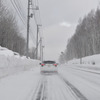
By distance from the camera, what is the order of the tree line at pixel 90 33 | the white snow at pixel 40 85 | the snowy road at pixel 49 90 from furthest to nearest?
the tree line at pixel 90 33 < the white snow at pixel 40 85 < the snowy road at pixel 49 90

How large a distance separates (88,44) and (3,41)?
35479 millimetres

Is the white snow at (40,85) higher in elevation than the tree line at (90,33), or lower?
lower

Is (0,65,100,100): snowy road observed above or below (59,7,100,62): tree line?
below

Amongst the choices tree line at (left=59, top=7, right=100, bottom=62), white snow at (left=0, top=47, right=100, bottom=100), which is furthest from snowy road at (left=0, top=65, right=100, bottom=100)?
tree line at (left=59, top=7, right=100, bottom=62)

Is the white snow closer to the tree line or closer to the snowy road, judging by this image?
the snowy road

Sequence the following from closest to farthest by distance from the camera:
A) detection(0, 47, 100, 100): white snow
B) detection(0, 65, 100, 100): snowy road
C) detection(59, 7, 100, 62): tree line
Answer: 1. detection(0, 65, 100, 100): snowy road
2. detection(0, 47, 100, 100): white snow
3. detection(59, 7, 100, 62): tree line

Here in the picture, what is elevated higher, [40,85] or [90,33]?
[90,33]

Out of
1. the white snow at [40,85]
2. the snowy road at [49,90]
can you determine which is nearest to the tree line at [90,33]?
the white snow at [40,85]

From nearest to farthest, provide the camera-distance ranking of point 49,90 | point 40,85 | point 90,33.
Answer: point 49,90
point 40,85
point 90,33

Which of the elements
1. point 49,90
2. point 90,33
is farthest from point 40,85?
point 90,33

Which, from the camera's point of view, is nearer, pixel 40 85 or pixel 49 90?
pixel 49 90

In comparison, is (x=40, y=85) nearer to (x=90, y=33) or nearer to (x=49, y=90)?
(x=49, y=90)

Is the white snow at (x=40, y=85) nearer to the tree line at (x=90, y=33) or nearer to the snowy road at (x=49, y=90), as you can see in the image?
the snowy road at (x=49, y=90)

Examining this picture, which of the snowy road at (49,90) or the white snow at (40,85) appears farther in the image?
the white snow at (40,85)
